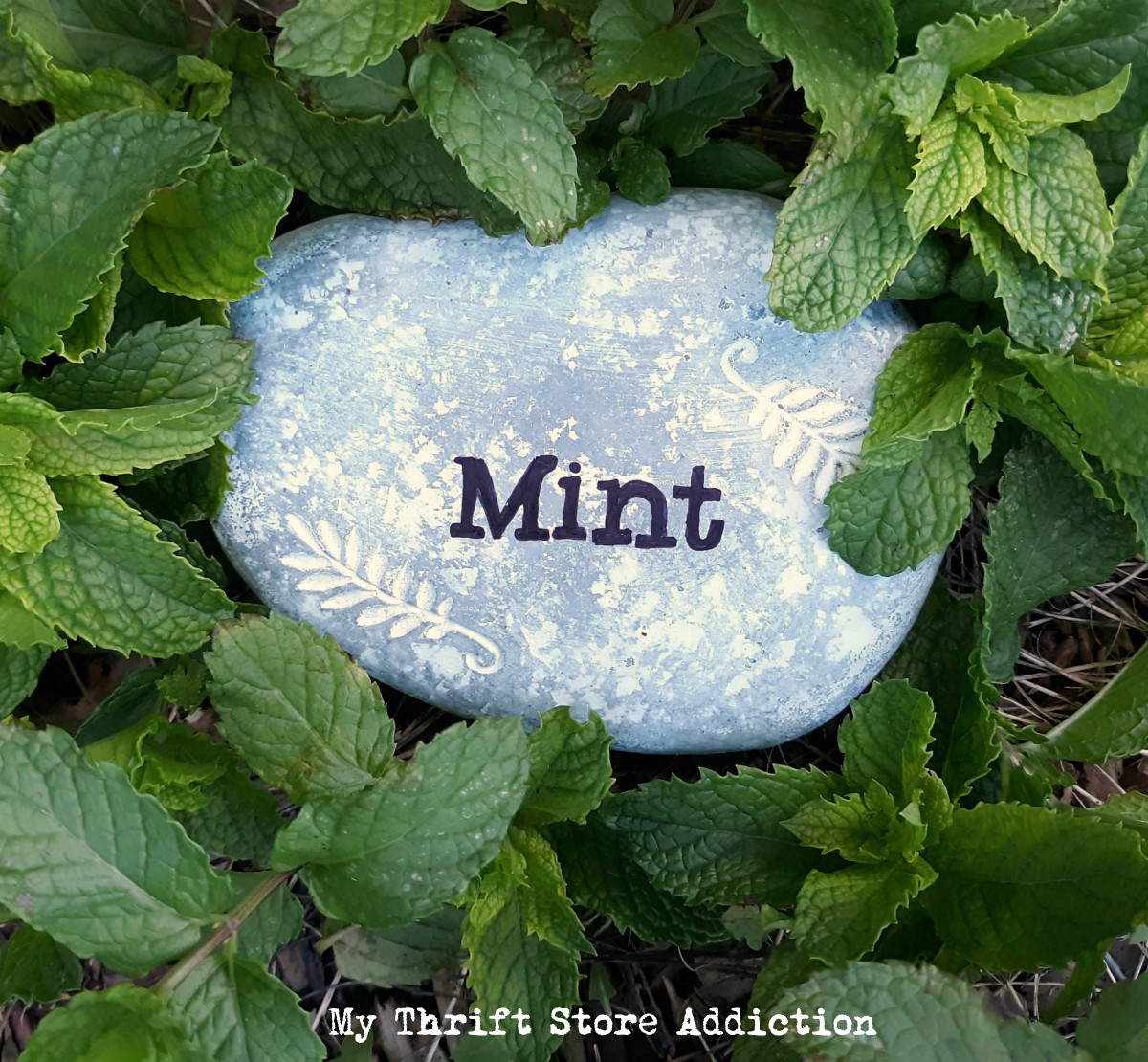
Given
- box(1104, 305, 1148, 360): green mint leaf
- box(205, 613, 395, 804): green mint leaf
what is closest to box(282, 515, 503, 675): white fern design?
box(205, 613, 395, 804): green mint leaf

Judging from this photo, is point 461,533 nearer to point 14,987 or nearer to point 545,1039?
point 545,1039

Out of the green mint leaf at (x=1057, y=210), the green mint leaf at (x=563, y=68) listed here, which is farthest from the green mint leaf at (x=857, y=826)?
the green mint leaf at (x=563, y=68)

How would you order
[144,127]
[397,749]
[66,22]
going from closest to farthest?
1. [144,127]
2. [66,22]
3. [397,749]

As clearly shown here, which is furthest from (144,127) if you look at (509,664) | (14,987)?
(14,987)

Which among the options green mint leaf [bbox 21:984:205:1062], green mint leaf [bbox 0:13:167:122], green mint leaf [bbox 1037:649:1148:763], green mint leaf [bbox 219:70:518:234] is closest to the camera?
green mint leaf [bbox 21:984:205:1062]

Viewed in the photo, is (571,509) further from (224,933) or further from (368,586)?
(224,933)

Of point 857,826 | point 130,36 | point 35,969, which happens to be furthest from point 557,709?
point 130,36

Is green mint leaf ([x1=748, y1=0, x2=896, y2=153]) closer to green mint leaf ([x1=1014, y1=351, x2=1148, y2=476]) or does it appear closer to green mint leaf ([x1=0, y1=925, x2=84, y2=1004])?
green mint leaf ([x1=1014, y1=351, x2=1148, y2=476])
